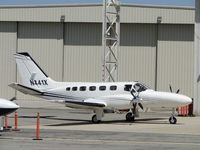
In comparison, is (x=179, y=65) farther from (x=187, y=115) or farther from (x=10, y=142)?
(x=10, y=142)

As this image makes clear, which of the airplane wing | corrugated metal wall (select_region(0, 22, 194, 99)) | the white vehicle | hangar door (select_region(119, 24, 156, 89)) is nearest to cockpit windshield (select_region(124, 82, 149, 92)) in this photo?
the airplane wing

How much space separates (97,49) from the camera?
51188mm

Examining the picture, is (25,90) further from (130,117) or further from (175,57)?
(175,57)

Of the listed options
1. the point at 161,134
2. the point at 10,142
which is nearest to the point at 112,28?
the point at 161,134

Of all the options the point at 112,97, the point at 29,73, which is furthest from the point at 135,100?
the point at 29,73

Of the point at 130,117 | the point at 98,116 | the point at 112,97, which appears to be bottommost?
the point at 130,117

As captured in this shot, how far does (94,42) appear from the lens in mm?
51188

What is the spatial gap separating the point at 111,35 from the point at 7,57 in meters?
11.0

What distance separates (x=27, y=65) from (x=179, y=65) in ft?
61.0

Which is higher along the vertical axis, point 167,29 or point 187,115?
point 167,29

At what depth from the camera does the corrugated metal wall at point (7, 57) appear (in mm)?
52156

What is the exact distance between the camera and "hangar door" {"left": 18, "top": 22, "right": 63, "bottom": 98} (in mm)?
51531

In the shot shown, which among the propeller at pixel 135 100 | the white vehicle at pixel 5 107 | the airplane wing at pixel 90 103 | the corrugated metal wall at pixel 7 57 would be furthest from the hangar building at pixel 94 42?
the white vehicle at pixel 5 107

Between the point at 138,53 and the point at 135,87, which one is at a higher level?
the point at 138,53
